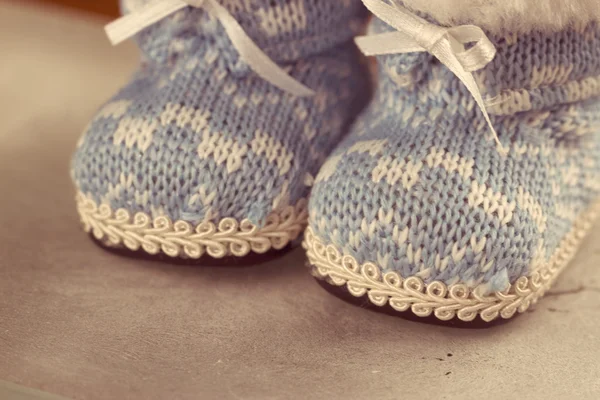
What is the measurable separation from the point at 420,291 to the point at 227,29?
0.88 ft

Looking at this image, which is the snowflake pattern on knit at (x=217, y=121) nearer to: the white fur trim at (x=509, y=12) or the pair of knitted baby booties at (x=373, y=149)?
the pair of knitted baby booties at (x=373, y=149)

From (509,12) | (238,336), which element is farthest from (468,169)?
(238,336)

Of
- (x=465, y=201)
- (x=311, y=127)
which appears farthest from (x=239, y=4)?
(x=465, y=201)

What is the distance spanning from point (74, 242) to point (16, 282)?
0.26 feet

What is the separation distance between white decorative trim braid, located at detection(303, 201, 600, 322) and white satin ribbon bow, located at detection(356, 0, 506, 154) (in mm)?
115

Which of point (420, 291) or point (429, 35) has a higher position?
point (429, 35)

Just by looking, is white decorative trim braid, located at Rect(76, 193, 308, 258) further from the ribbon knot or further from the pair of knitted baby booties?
the ribbon knot

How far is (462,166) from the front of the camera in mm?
603

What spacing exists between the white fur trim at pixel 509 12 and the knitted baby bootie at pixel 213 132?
0.47 feet

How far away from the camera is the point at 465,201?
1.93 ft

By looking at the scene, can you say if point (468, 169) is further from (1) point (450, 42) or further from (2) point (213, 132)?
(2) point (213, 132)

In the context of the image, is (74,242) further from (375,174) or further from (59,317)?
(375,174)

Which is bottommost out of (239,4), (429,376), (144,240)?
(429,376)

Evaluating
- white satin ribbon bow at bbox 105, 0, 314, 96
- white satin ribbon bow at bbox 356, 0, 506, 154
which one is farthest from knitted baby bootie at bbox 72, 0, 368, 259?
white satin ribbon bow at bbox 356, 0, 506, 154
